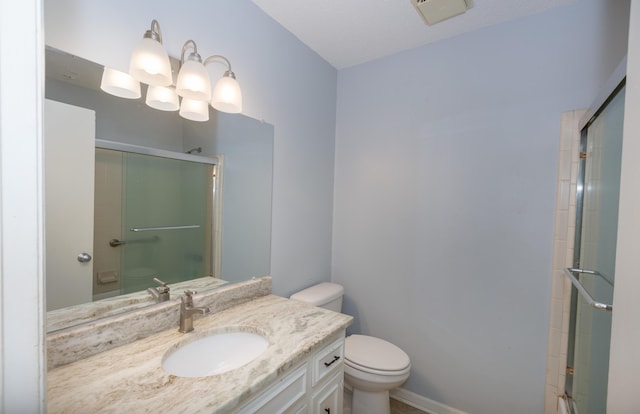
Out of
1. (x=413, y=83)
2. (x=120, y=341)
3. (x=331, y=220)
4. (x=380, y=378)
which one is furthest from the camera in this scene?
(x=331, y=220)

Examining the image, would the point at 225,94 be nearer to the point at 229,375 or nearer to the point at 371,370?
the point at 229,375

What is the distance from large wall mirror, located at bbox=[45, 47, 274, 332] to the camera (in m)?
0.90

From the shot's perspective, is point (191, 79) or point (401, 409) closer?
point (191, 79)

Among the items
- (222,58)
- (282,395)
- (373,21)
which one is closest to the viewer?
(282,395)

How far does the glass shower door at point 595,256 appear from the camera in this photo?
1071mm

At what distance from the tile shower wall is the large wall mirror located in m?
1.66

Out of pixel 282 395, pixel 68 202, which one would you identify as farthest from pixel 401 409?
pixel 68 202

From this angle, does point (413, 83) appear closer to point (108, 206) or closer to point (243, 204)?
point (243, 204)

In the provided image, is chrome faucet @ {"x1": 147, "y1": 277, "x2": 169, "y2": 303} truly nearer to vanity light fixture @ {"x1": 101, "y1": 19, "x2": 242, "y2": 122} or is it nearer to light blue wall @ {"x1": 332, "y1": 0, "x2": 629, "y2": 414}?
vanity light fixture @ {"x1": 101, "y1": 19, "x2": 242, "y2": 122}

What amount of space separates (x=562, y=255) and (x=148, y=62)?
2.11m

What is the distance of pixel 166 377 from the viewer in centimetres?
83

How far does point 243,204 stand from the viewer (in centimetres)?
152

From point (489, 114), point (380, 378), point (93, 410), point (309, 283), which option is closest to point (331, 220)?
point (309, 283)

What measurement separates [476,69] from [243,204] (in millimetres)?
1610
